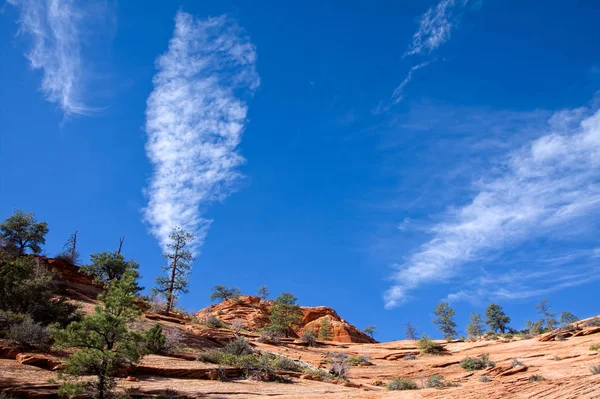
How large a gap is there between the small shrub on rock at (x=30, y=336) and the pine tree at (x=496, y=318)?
221ft

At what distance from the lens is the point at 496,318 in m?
63.2

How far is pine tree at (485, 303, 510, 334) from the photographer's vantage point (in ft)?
206

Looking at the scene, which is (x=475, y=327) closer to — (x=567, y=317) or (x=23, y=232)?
(x=567, y=317)

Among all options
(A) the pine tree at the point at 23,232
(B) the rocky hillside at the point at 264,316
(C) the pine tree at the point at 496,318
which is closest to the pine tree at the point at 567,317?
(C) the pine tree at the point at 496,318

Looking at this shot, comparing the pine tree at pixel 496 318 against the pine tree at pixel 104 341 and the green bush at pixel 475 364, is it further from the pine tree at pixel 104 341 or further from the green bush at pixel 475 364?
the pine tree at pixel 104 341

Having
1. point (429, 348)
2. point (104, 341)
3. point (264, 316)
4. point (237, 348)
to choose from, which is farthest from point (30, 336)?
point (264, 316)

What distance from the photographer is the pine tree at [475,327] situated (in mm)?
63188

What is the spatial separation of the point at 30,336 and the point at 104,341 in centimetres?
589

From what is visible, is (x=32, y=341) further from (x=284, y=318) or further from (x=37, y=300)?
(x=284, y=318)

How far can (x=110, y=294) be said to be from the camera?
12641 millimetres

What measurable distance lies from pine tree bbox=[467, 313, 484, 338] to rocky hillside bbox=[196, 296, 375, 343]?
17.9 m

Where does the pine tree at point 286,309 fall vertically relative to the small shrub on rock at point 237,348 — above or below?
above

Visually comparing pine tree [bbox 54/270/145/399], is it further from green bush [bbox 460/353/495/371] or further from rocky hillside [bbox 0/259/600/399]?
green bush [bbox 460/353/495/371]

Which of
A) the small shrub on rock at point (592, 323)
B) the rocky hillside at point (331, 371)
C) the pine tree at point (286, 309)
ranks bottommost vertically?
the rocky hillside at point (331, 371)
